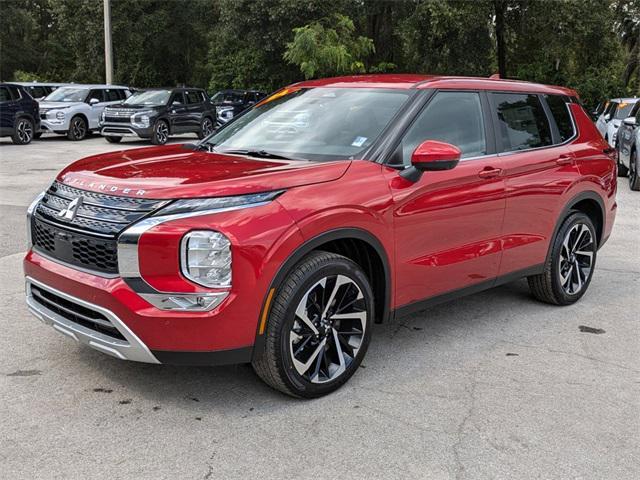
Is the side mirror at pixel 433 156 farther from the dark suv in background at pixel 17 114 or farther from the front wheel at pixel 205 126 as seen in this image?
the front wheel at pixel 205 126

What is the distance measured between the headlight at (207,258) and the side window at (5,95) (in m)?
18.1

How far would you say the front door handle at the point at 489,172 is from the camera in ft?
15.4

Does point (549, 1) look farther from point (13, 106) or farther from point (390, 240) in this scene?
point (390, 240)

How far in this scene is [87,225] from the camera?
3.59 meters

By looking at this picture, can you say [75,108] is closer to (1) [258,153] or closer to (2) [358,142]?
(1) [258,153]

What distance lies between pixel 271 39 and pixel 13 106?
15.1m

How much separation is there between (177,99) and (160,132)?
1515 mm

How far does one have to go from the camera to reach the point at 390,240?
409 cm

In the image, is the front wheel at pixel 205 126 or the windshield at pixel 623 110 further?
the front wheel at pixel 205 126

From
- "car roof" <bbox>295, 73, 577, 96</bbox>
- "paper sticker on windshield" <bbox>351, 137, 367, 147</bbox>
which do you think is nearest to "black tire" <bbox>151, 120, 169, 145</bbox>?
"car roof" <bbox>295, 73, 577, 96</bbox>

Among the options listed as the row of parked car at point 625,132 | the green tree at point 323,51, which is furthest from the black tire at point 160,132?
the row of parked car at point 625,132

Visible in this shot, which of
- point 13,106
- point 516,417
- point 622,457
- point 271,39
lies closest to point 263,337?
point 516,417

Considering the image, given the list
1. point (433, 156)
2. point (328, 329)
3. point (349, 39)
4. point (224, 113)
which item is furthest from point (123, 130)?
point (328, 329)

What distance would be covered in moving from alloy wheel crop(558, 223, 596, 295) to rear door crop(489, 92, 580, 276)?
0.34 metres
